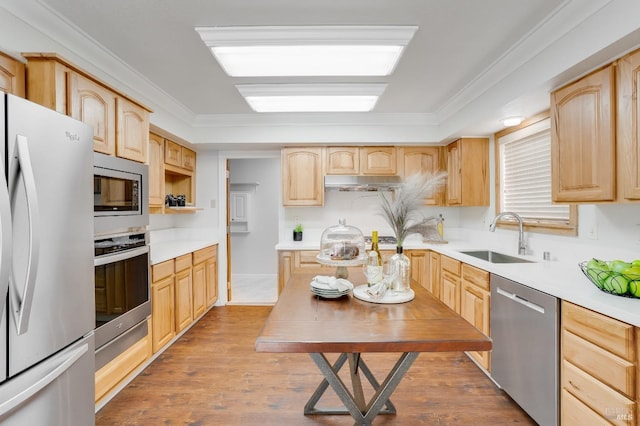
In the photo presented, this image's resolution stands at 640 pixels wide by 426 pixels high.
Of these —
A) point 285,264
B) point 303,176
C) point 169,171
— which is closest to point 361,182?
point 303,176

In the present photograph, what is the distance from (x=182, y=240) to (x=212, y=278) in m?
0.73

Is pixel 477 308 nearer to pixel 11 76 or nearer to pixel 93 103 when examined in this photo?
pixel 93 103

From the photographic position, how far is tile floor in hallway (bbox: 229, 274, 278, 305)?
172 inches

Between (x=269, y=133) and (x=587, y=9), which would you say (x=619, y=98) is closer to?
(x=587, y=9)

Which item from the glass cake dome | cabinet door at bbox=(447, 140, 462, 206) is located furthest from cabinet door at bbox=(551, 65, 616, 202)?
cabinet door at bbox=(447, 140, 462, 206)

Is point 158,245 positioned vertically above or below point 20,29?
below

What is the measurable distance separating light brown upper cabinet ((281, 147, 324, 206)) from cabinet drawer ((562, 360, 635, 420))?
277 cm

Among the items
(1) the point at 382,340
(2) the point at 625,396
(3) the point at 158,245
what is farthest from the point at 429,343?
(3) the point at 158,245

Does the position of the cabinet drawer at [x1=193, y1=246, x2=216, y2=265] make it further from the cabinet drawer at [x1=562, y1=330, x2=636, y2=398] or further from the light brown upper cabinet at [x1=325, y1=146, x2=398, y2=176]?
the cabinet drawer at [x1=562, y1=330, x2=636, y2=398]

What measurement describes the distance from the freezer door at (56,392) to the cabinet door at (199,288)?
1.89 meters

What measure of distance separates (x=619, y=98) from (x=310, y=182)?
2831 millimetres

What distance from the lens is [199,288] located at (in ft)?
11.5

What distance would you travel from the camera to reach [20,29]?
5.30 ft

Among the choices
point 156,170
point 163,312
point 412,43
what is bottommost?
point 163,312
